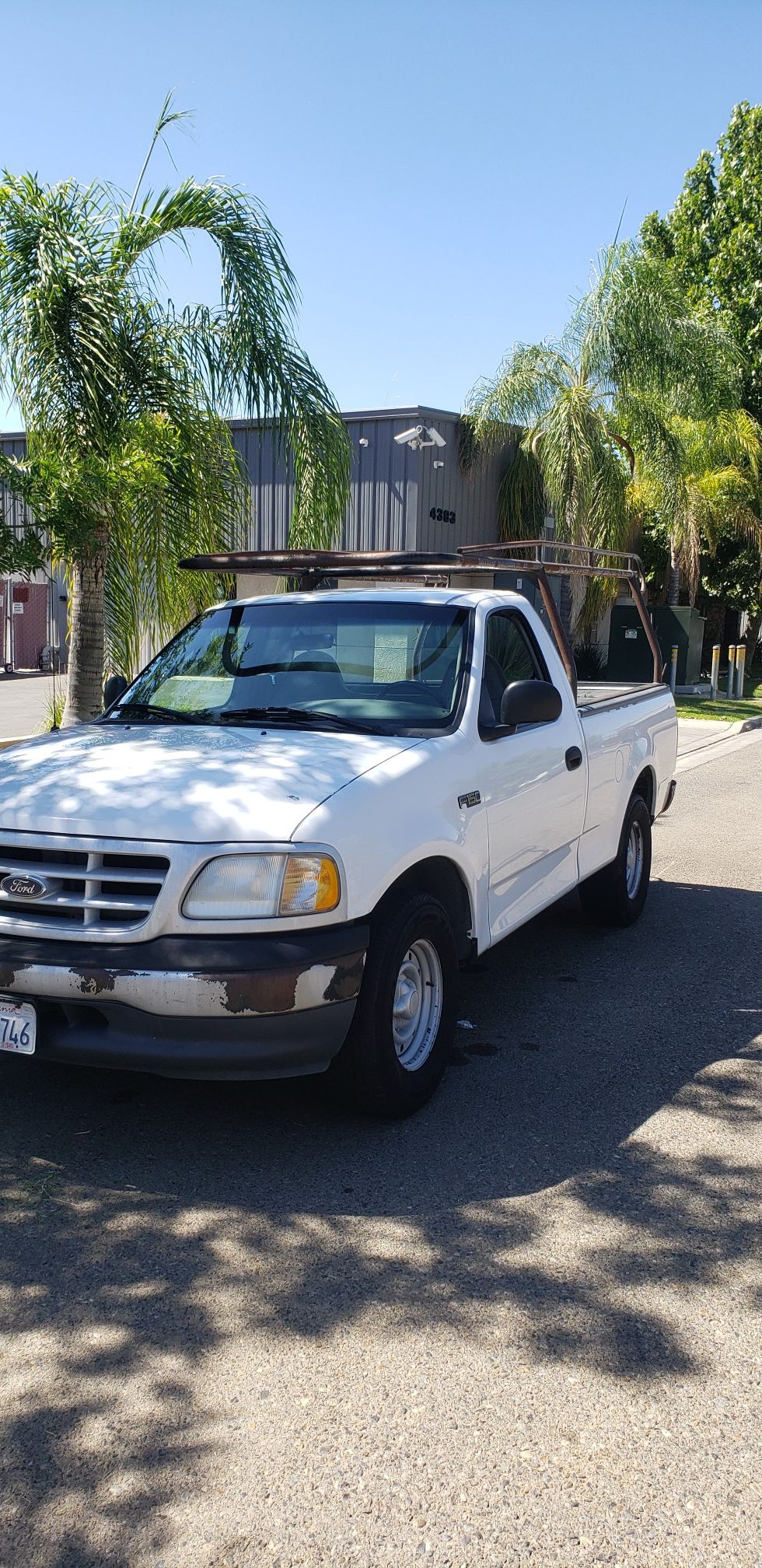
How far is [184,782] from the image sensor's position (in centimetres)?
435

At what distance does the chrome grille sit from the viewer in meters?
4.07

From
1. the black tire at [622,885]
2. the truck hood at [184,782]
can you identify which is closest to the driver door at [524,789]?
the truck hood at [184,782]

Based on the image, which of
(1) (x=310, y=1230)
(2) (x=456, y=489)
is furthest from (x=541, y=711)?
(2) (x=456, y=489)

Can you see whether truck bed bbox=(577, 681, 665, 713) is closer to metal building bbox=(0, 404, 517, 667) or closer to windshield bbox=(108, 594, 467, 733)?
windshield bbox=(108, 594, 467, 733)

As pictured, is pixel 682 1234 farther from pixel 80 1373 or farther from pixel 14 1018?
pixel 14 1018

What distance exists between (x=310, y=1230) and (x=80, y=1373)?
0.86 meters

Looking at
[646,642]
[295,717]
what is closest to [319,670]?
[295,717]

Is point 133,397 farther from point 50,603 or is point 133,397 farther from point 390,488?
point 50,603

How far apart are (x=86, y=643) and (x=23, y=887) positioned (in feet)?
19.9

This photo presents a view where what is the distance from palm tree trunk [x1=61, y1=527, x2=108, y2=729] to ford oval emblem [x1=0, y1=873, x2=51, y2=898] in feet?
19.1

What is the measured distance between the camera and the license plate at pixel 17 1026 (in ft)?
13.5

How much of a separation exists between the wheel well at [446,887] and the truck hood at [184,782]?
16.0 inches

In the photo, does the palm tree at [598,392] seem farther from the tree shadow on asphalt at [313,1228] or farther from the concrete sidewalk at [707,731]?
the tree shadow on asphalt at [313,1228]

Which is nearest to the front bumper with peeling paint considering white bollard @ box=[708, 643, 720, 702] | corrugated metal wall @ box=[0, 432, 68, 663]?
white bollard @ box=[708, 643, 720, 702]
